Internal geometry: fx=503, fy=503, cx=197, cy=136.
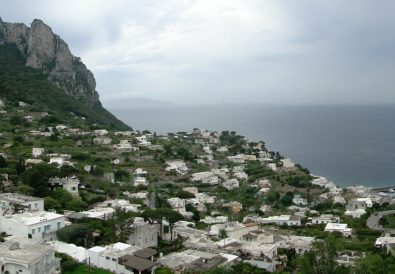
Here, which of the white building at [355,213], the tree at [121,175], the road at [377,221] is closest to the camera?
the road at [377,221]

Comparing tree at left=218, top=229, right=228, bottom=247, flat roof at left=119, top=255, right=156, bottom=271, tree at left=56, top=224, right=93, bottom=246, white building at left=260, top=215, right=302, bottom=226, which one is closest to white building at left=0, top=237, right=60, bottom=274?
tree at left=56, top=224, right=93, bottom=246

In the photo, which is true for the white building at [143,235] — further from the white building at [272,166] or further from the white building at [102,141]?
the white building at [272,166]

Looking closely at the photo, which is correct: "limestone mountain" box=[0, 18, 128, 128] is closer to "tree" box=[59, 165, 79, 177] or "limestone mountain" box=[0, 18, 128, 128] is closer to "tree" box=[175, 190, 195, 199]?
"tree" box=[175, 190, 195, 199]

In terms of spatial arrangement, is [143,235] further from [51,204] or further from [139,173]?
[139,173]

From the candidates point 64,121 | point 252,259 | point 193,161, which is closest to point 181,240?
point 252,259

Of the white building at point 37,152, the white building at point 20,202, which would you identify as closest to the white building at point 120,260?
the white building at point 20,202
